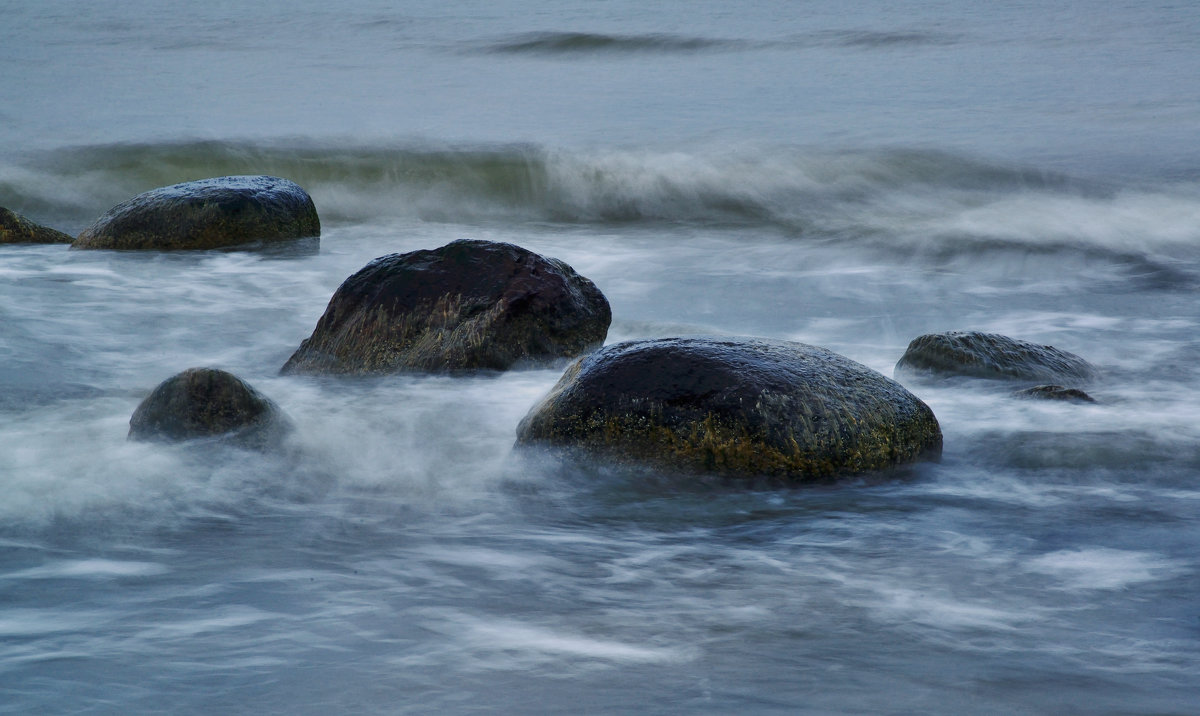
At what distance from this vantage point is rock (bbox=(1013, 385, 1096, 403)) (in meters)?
4.85

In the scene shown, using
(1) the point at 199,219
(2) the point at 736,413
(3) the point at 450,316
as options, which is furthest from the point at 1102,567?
(1) the point at 199,219

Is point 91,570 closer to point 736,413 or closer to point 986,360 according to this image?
point 736,413

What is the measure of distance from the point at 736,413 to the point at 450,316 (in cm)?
178

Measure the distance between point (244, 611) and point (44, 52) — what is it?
884 inches

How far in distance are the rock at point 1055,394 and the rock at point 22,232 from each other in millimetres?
6906

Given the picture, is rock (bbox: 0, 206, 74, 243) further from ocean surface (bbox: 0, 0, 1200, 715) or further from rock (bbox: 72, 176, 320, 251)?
ocean surface (bbox: 0, 0, 1200, 715)

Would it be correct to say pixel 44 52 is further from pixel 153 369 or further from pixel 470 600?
pixel 470 600

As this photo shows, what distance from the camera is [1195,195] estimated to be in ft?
32.2

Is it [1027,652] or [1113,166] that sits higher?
[1113,166]

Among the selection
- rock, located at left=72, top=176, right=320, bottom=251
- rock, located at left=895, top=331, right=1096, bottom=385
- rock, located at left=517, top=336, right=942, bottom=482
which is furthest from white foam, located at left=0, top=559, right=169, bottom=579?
rock, located at left=72, top=176, right=320, bottom=251

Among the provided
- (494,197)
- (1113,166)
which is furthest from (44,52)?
(1113,166)

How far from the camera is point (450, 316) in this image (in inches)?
207

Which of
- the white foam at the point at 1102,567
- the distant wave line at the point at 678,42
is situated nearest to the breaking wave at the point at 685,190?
the white foam at the point at 1102,567

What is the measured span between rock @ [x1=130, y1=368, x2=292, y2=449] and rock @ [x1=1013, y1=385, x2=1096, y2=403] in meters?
2.98
